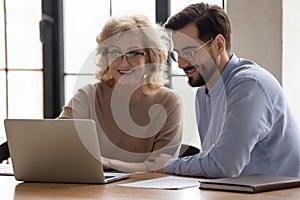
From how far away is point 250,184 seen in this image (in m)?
2.32

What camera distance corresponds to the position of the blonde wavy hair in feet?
11.3

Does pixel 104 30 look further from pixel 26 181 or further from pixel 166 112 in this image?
pixel 26 181

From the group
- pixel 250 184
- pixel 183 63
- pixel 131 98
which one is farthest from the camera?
pixel 131 98

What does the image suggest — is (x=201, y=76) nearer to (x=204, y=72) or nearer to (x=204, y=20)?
(x=204, y=72)

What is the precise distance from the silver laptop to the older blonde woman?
627 mm

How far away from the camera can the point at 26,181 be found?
2.70 m

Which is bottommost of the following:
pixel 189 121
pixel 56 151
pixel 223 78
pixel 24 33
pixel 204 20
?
pixel 189 121

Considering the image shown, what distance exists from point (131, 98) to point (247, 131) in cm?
103

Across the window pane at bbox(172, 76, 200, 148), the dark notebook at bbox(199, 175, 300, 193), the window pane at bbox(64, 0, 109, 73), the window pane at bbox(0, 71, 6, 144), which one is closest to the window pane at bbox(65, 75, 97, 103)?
the window pane at bbox(64, 0, 109, 73)

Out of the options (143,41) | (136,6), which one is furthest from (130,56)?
(136,6)

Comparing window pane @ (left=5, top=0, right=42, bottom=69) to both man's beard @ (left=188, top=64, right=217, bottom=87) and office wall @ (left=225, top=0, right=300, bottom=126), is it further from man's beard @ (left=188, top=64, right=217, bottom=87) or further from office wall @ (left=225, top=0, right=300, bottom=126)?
man's beard @ (left=188, top=64, right=217, bottom=87)

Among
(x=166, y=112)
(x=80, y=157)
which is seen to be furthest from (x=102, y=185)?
(x=166, y=112)

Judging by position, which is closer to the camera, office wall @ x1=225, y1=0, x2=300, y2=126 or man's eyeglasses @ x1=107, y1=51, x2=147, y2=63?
man's eyeglasses @ x1=107, y1=51, x2=147, y2=63

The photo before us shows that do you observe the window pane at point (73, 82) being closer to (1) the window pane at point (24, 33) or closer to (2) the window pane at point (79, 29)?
(2) the window pane at point (79, 29)
